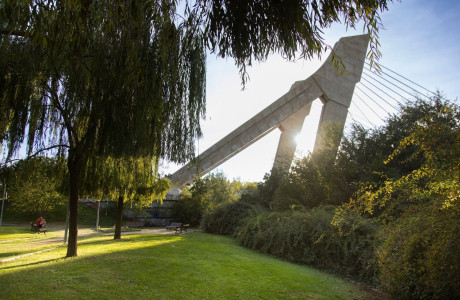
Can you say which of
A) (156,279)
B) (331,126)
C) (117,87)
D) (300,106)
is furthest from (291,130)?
(117,87)

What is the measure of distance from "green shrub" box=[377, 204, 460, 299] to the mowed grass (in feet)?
3.92

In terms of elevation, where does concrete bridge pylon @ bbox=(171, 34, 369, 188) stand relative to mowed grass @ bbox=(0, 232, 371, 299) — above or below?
above

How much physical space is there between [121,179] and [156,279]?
3.49 metres

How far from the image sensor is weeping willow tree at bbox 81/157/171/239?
641 cm

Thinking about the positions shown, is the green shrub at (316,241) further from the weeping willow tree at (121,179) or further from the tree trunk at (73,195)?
the tree trunk at (73,195)

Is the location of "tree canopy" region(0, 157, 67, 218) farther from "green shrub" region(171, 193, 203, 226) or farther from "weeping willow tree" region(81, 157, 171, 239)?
"green shrub" region(171, 193, 203, 226)

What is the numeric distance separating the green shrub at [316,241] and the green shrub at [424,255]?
7.01ft

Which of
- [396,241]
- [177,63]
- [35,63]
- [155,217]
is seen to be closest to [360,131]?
[396,241]

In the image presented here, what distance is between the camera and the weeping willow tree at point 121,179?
6.41 metres

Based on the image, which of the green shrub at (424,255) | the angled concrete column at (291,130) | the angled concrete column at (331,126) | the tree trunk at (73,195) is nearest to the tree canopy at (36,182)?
the tree trunk at (73,195)

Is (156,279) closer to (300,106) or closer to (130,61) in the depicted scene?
(130,61)

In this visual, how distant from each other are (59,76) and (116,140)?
66.0 inches

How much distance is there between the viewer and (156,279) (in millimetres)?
6199

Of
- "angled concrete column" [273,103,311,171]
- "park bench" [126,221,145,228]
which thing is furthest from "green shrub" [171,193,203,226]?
"angled concrete column" [273,103,311,171]
